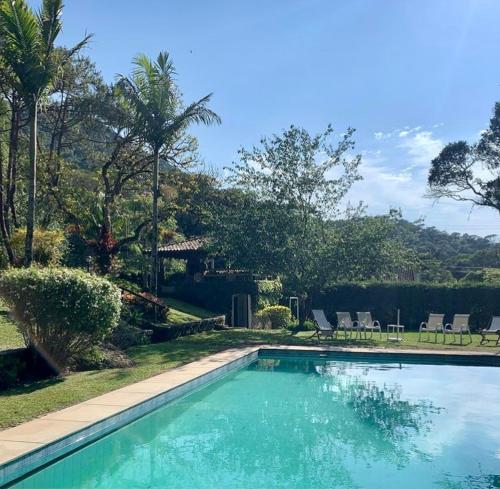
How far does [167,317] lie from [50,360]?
30.4 feet

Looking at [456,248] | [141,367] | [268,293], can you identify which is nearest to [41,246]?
[141,367]

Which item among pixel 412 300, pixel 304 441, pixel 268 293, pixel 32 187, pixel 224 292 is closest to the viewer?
pixel 304 441

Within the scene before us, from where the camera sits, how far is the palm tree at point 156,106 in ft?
61.4

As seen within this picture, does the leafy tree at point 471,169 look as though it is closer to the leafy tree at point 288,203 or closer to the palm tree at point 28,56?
the leafy tree at point 288,203

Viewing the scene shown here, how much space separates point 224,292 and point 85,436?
62.4 feet

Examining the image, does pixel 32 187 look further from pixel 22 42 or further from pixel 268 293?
pixel 268 293

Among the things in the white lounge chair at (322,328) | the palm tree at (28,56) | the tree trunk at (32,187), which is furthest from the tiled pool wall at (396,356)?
the palm tree at (28,56)

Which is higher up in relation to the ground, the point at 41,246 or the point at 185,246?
the point at 185,246

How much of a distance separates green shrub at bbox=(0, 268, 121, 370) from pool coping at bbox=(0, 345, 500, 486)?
1.49m

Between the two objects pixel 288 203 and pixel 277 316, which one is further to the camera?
pixel 277 316

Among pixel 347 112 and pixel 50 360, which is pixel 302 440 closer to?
pixel 50 360

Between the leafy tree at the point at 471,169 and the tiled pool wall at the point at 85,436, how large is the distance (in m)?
22.3

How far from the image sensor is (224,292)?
2588cm

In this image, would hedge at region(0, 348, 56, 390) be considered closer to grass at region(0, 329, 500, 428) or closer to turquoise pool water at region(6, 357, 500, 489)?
grass at region(0, 329, 500, 428)
